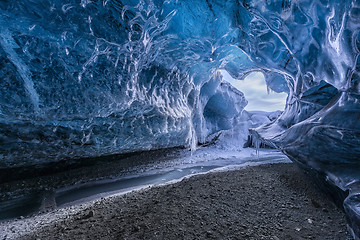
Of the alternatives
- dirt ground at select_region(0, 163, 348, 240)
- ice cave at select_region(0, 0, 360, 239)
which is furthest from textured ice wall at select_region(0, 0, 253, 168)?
dirt ground at select_region(0, 163, 348, 240)

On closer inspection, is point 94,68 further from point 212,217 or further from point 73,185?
point 212,217

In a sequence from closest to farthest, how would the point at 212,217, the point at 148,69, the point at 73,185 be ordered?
the point at 212,217
the point at 73,185
the point at 148,69

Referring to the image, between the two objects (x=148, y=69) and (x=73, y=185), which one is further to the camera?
(x=148, y=69)

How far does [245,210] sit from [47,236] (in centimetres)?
227

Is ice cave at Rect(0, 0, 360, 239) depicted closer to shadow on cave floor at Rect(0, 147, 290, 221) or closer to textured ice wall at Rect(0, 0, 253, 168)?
textured ice wall at Rect(0, 0, 253, 168)

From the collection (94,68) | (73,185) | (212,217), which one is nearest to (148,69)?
(94,68)

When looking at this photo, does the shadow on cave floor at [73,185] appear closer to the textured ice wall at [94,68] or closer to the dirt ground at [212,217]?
the textured ice wall at [94,68]

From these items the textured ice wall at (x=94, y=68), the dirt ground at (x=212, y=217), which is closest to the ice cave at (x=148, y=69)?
the textured ice wall at (x=94, y=68)

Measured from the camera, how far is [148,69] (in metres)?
4.61

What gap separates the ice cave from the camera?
187 centimetres

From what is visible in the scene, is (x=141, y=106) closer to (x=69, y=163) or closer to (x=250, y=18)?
(x=69, y=163)

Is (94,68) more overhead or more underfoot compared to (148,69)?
more underfoot

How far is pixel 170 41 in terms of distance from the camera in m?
4.23

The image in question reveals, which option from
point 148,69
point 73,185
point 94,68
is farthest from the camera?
point 148,69
